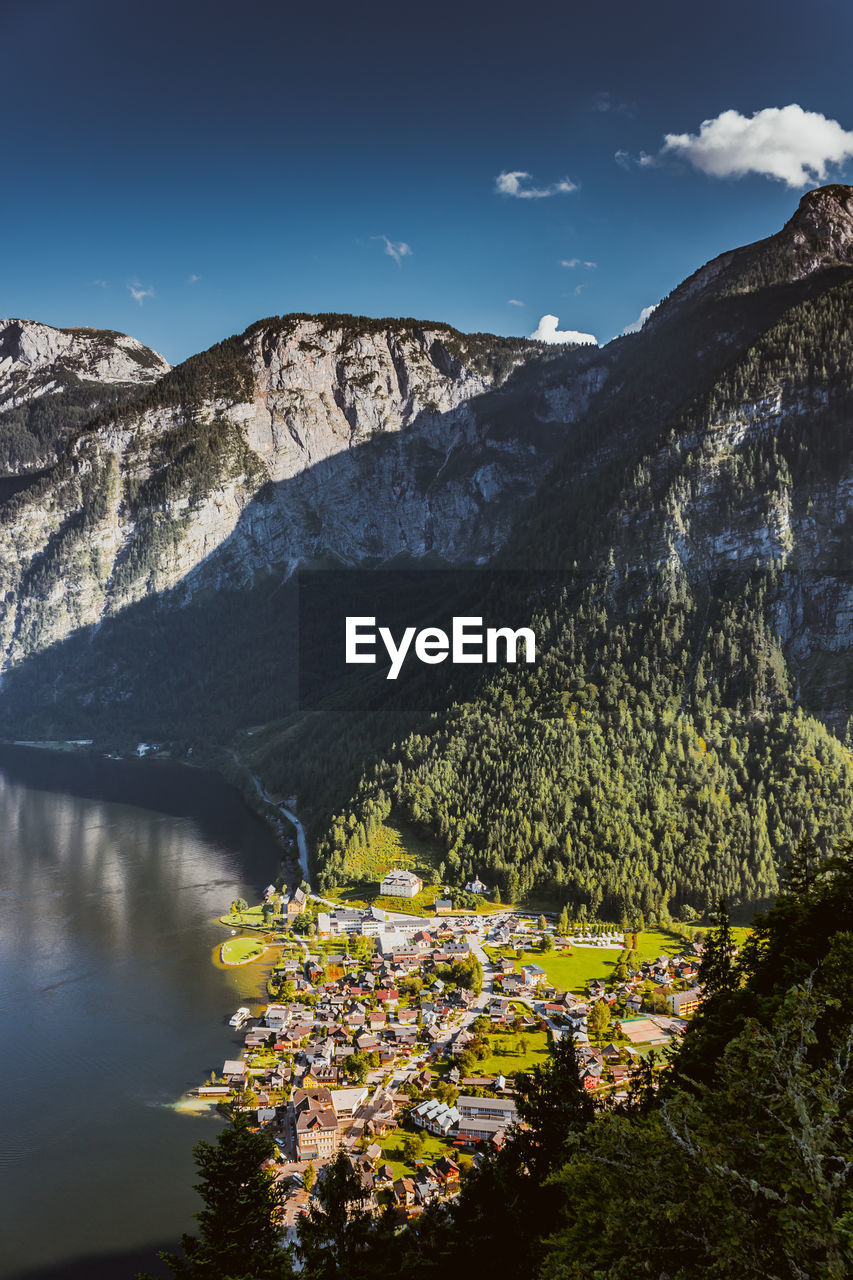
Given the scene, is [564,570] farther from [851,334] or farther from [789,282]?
[789,282]

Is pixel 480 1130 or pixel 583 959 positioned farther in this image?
pixel 583 959

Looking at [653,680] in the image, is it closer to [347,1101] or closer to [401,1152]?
[347,1101]

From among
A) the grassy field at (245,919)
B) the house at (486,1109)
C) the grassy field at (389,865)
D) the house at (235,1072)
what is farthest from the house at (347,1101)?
the grassy field at (389,865)

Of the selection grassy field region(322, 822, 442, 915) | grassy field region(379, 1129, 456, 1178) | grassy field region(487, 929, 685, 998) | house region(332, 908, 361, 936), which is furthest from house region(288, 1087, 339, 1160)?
grassy field region(322, 822, 442, 915)

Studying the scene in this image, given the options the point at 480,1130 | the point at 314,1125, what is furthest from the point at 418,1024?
the point at 314,1125

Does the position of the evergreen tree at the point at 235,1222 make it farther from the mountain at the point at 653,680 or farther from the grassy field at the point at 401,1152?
the mountain at the point at 653,680

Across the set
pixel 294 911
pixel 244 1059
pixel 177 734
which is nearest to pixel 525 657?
pixel 294 911

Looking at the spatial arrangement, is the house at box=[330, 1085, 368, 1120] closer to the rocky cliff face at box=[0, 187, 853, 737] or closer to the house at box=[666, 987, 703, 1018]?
the house at box=[666, 987, 703, 1018]
